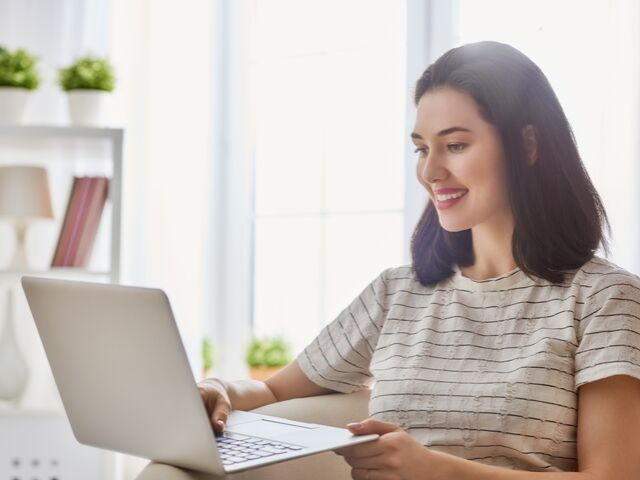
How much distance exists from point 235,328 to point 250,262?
234 millimetres

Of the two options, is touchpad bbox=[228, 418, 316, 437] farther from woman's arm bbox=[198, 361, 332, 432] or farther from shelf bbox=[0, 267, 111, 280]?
shelf bbox=[0, 267, 111, 280]

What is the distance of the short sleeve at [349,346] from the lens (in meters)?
1.92

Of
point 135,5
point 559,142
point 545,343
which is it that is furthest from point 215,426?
point 135,5

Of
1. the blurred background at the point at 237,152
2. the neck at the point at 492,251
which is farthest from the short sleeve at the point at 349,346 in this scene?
the blurred background at the point at 237,152

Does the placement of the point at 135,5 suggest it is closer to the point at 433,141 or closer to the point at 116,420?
the point at 433,141

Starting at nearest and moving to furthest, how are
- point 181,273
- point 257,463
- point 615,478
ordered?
point 257,463, point 615,478, point 181,273

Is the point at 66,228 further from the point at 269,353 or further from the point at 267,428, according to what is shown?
the point at 267,428

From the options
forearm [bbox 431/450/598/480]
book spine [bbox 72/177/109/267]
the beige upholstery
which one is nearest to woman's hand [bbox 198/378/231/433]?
the beige upholstery

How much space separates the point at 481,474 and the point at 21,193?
6.49 feet

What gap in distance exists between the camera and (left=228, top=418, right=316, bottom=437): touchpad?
1.53 metres

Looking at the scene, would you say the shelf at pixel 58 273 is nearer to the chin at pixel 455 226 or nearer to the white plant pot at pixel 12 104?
the white plant pot at pixel 12 104

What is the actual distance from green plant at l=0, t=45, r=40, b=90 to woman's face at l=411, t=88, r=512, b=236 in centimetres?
170

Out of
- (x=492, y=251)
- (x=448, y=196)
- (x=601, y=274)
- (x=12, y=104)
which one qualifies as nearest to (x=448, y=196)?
(x=448, y=196)

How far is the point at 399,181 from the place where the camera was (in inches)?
121
